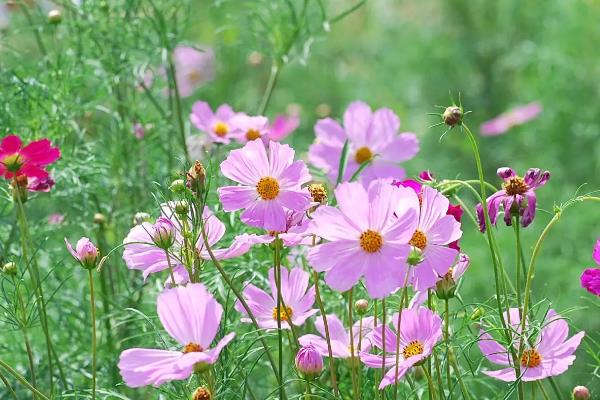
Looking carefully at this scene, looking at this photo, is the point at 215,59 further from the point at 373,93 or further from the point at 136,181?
the point at 136,181

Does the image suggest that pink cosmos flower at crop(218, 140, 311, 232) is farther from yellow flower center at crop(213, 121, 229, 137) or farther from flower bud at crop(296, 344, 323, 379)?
yellow flower center at crop(213, 121, 229, 137)

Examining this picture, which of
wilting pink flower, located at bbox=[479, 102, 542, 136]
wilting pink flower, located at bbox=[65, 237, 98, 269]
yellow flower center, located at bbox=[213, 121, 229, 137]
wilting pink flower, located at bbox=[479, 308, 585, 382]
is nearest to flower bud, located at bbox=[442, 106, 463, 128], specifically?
wilting pink flower, located at bbox=[479, 308, 585, 382]

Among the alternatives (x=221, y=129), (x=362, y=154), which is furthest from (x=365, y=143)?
(x=221, y=129)

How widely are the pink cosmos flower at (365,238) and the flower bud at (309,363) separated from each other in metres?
0.08

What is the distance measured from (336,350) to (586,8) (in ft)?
7.14

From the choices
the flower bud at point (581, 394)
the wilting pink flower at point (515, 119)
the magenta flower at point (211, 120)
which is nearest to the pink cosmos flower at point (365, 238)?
the flower bud at point (581, 394)

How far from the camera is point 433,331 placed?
2.76 feet

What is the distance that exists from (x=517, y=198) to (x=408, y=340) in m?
0.15

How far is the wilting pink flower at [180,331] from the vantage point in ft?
2.41

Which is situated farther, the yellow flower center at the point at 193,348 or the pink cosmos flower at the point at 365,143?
the pink cosmos flower at the point at 365,143

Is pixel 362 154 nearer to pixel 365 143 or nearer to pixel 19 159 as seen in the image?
pixel 365 143

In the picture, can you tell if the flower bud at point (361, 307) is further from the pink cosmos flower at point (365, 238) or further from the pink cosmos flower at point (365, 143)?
the pink cosmos flower at point (365, 143)

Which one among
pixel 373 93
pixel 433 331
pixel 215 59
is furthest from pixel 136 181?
pixel 373 93

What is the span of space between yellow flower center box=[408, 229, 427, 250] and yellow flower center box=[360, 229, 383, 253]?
49mm
